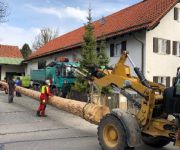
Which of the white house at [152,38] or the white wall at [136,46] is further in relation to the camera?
the white wall at [136,46]

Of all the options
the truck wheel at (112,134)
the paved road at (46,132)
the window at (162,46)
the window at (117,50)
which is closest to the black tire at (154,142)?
the paved road at (46,132)

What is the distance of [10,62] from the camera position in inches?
2090

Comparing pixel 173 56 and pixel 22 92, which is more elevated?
pixel 173 56

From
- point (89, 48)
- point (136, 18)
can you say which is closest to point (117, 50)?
point (136, 18)

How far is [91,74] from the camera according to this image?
11.7 metres

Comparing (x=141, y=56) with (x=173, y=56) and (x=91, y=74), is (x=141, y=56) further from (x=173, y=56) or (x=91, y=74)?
(x=91, y=74)

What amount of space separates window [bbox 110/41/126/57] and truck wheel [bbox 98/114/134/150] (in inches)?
766

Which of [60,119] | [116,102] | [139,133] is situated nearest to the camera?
[139,133]

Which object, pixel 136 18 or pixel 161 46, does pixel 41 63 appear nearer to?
pixel 136 18

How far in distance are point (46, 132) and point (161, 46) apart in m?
16.8

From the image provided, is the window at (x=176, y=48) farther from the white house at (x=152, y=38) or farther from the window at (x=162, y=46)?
the window at (x=162, y=46)

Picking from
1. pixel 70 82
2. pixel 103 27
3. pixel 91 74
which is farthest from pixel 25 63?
pixel 91 74

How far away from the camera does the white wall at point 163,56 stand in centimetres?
2691

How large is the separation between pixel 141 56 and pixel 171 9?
4.47 m
